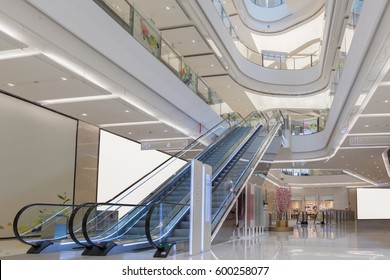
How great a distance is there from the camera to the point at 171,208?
23.2ft

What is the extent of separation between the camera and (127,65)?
993 cm

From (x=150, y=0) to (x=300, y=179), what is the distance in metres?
24.8

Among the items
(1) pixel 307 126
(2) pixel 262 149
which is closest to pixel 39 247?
(2) pixel 262 149

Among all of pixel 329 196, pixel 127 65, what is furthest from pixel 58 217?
pixel 329 196

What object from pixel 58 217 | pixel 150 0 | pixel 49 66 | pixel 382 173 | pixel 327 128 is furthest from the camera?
pixel 382 173

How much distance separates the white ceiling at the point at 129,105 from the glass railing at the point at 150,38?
1.56 meters

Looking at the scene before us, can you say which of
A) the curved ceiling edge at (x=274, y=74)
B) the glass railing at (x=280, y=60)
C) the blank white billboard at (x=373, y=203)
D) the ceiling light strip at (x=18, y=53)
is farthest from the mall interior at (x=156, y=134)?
the blank white billboard at (x=373, y=203)

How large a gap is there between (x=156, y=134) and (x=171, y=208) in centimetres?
712

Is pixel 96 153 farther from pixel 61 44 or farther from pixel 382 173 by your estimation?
pixel 382 173

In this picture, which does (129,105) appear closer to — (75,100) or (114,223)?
(75,100)

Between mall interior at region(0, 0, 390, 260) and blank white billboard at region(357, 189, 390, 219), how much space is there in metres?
13.1

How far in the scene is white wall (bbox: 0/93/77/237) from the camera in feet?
33.8

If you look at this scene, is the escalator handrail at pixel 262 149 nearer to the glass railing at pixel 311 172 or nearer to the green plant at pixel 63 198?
the green plant at pixel 63 198

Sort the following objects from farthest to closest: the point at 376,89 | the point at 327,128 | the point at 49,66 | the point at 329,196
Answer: the point at 329,196 < the point at 327,128 < the point at 376,89 < the point at 49,66
